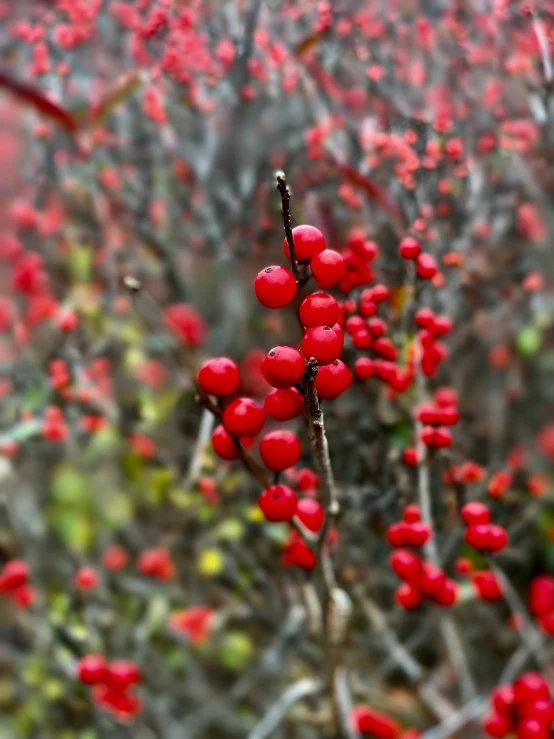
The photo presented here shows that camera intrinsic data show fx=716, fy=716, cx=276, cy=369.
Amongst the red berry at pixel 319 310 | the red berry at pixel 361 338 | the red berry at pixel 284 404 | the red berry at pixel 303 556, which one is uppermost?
the red berry at pixel 319 310

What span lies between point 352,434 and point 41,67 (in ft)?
3.66

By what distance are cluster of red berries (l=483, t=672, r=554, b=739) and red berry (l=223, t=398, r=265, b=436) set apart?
66 cm

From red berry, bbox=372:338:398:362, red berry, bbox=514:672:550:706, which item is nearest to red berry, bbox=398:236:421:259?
red berry, bbox=372:338:398:362

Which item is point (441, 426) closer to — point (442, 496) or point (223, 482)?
point (442, 496)

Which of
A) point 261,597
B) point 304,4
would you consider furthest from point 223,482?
point 304,4

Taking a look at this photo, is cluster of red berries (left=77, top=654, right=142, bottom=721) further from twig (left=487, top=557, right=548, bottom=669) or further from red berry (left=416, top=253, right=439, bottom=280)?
red berry (left=416, top=253, right=439, bottom=280)

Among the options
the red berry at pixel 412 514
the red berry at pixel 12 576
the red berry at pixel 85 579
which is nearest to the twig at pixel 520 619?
the red berry at pixel 412 514

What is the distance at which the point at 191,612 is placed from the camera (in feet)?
5.42

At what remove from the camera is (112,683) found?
1.38 metres

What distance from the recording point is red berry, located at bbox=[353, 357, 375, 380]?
0.99 m

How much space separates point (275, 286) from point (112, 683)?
1.03 meters

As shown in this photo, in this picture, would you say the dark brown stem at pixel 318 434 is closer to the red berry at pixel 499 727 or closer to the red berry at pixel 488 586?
the red berry at pixel 488 586

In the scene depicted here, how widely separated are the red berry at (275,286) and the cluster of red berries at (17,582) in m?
1.07

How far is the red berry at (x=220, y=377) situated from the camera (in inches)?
30.2
